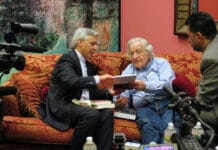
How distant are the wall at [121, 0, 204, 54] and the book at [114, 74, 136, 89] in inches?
42.8

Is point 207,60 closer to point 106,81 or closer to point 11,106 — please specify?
point 106,81

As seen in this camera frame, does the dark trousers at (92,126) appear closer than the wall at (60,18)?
Yes

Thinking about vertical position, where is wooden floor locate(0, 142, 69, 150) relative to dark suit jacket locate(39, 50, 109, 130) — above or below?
below

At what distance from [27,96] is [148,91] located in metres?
1.01

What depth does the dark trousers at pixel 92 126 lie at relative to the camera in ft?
10.1

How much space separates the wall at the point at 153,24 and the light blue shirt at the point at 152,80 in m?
0.72

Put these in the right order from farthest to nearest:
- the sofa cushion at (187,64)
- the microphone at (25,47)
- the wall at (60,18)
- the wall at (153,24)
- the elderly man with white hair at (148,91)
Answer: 1. the wall at (153,24)
2. the wall at (60,18)
3. the sofa cushion at (187,64)
4. the elderly man with white hair at (148,91)
5. the microphone at (25,47)

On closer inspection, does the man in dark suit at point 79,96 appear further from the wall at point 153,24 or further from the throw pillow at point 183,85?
the wall at point 153,24

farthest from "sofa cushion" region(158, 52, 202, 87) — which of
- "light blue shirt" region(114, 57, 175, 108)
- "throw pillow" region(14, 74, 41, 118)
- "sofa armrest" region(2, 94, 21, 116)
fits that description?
"sofa armrest" region(2, 94, 21, 116)

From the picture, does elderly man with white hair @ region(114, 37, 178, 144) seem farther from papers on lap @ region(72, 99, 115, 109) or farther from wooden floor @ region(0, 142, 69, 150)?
wooden floor @ region(0, 142, 69, 150)

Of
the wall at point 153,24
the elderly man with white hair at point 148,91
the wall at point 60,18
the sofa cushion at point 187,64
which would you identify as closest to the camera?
the elderly man with white hair at point 148,91

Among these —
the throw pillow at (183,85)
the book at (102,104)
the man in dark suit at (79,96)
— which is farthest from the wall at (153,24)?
the book at (102,104)

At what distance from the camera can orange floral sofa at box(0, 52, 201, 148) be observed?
3182 millimetres

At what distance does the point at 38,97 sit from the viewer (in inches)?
138
